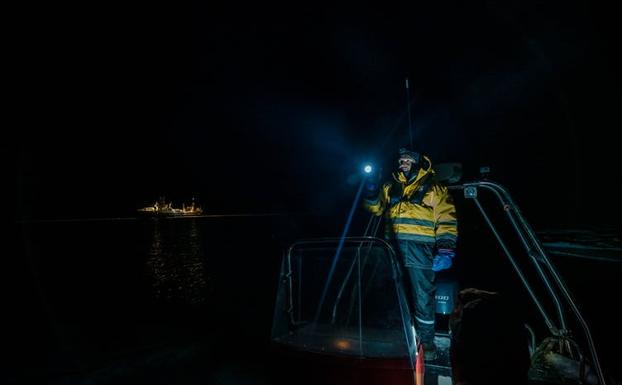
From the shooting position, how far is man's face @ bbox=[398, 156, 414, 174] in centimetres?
428

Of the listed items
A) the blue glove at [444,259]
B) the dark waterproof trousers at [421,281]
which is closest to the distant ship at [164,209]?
the dark waterproof trousers at [421,281]

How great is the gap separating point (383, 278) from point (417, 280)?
1.49 ft

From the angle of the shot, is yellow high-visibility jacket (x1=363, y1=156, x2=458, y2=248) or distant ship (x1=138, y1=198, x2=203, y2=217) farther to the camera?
distant ship (x1=138, y1=198, x2=203, y2=217)

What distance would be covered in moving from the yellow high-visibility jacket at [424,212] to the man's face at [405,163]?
0.06 m

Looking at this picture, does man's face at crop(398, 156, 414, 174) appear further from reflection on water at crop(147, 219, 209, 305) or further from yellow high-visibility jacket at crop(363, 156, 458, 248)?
reflection on water at crop(147, 219, 209, 305)

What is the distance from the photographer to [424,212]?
409 centimetres

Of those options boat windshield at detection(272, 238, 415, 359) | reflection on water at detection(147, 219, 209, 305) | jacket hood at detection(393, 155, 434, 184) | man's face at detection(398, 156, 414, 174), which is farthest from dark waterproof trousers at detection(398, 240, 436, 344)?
reflection on water at detection(147, 219, 209, 305)

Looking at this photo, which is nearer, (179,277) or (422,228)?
(422,228)

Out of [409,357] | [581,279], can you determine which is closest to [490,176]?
[409,357]

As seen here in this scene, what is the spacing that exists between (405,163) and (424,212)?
25.7 inches

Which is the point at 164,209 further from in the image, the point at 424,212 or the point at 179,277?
the point at 424,212

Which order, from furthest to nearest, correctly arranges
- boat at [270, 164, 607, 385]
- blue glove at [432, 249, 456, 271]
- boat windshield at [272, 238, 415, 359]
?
1. blue glove at [432, 249, 456, 271]
2. boat windshield at [272, 238, 415, 359]
3. boat at [270, 164, 607, 385]

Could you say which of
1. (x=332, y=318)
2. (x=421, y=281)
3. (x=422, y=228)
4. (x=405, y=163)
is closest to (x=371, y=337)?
(x=332, y=318)

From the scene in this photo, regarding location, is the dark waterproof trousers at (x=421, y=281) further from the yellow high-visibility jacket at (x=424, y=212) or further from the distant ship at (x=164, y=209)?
the distant ship at (x=164, y=209)
